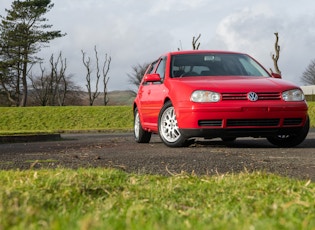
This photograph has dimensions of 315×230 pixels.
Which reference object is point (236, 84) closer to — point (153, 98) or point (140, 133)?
point (153, 98)

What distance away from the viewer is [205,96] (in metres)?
8.09

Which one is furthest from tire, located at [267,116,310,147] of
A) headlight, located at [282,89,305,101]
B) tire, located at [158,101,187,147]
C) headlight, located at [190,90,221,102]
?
tire, located at [158,101,187,147]

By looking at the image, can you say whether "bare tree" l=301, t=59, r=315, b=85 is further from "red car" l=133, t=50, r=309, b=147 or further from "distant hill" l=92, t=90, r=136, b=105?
"red car" l=133, t=50, r=309, b=147

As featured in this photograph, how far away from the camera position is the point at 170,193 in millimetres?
3562

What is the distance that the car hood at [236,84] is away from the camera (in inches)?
321

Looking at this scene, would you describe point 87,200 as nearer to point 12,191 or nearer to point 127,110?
point 12,191

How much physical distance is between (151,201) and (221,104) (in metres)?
4.89

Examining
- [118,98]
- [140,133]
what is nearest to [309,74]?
[118,98]

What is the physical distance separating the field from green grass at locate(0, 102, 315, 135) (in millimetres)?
25439

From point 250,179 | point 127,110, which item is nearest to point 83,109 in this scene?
point 127,110

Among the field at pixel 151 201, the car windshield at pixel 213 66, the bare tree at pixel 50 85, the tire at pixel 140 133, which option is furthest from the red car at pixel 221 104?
the bare tree at pixel 50 85

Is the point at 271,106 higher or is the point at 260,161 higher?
the point at 271,106

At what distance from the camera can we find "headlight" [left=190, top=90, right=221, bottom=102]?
807cm

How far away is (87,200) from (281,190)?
4.38 ft
